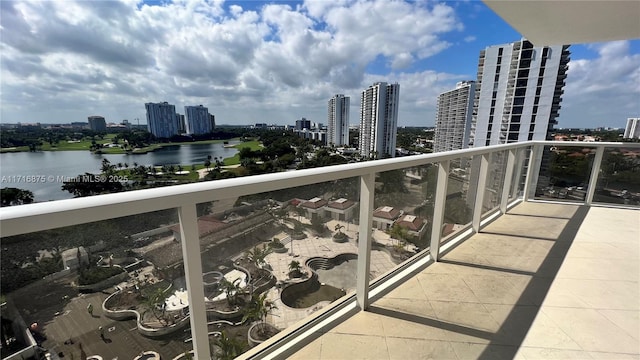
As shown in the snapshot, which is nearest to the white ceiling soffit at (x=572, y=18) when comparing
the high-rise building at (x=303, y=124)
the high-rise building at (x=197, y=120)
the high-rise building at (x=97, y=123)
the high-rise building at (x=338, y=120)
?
the high-rise building at (x=97, y=123)

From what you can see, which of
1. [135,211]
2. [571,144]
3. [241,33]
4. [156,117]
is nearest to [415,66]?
[241,33]

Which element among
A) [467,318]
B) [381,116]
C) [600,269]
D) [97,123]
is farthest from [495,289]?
[97,123]

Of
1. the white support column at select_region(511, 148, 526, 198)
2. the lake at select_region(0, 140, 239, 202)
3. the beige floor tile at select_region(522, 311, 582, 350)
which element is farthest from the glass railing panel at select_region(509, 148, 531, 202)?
the lake at select_region(0, 140, 239, 202)

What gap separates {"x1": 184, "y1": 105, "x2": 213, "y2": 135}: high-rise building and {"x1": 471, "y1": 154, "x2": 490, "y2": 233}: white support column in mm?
66367

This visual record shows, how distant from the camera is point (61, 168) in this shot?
1243 inches

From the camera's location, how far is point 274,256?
145cm

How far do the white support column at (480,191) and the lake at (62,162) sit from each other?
2506cm

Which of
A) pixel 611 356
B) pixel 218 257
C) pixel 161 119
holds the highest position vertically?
pixel 161 119

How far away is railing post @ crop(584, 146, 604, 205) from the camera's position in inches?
167

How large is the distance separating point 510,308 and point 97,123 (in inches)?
2383

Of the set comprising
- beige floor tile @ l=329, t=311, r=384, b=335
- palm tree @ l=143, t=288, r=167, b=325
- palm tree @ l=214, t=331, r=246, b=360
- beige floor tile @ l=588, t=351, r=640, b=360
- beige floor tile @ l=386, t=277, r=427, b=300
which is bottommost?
beige floor tile @ l=588, t=351, r=640, b=360

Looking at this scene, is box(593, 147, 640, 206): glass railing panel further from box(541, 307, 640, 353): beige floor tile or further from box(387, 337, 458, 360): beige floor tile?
box(387, 337, 458, 360): beige floor tile

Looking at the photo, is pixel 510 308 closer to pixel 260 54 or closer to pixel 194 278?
pixel 194 278

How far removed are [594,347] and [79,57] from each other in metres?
65.4
